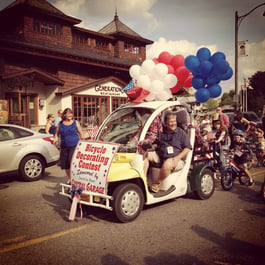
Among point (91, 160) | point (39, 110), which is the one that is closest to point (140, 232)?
point (91, 160)

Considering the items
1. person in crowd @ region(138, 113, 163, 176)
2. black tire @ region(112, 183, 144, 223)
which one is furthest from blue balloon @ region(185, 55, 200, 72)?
black tire @ region(112, 183, 144, 223)

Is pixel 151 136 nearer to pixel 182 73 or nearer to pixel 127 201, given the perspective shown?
pixel 127 201

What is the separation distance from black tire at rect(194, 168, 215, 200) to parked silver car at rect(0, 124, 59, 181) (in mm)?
4590

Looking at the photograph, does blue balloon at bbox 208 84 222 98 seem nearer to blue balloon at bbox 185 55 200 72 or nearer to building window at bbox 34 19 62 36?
blue balloon at bbox 185 55 200 72

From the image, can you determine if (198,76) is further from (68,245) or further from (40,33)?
(40,33)

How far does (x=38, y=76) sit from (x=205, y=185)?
13.5 meters

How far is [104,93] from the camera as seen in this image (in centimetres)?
2109

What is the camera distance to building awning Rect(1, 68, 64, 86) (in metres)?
15.4

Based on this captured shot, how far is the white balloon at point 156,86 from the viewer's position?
6.16 m

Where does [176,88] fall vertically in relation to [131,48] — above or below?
below

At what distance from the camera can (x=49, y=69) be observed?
1894 cm

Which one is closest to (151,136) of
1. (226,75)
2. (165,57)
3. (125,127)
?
(125,127)

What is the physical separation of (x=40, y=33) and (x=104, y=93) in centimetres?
575

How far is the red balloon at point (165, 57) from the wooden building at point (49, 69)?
10444 millimetres
